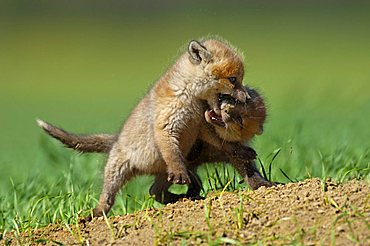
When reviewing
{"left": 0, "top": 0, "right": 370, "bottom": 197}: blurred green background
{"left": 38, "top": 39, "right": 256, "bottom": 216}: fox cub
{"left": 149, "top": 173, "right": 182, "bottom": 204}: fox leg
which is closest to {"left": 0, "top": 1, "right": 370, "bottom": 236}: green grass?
{"left": 0, "top": 0, "right": 370, "bottom": 197}: blurred green background

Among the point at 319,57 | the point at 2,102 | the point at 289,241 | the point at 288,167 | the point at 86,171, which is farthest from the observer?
the point at 319,57

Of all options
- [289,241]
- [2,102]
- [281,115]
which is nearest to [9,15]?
[2,102]

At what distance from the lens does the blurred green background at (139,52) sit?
1947 cm

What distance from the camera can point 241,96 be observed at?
24.1 feet

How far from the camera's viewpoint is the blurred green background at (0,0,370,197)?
19.5 metres

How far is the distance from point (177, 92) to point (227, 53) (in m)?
0.55

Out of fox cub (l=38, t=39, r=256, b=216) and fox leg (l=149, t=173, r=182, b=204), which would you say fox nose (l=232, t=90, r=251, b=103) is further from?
fox leg (l=149, t=173, r=182, b=204)

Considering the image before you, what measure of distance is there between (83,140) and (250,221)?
3051mm

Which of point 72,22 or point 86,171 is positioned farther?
point 72,22

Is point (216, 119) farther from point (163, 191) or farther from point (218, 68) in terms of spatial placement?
point (163, 191)

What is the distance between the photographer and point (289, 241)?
5363mm

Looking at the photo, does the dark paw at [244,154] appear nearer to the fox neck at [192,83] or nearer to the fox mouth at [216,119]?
the fox mouth at [216,119]

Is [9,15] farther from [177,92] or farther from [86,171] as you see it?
[177,92]

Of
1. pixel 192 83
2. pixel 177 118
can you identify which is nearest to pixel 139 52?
pixel 192 83
